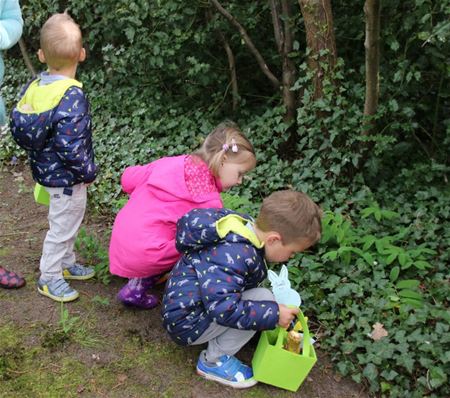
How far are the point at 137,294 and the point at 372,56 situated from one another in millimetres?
2291

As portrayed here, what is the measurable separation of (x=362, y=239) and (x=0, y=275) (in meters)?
2.38

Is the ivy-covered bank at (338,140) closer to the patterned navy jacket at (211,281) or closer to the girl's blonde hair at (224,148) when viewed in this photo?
the patterned navy jacket at (211,281)

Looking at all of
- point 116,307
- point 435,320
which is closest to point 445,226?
point 435,320

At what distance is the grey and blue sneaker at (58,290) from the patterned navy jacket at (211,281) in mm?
850

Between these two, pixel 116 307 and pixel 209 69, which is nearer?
pixel 116 307

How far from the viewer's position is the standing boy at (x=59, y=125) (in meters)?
2.72

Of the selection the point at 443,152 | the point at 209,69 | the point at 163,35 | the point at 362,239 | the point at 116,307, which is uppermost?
the point at 163,35

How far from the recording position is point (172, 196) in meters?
2.85

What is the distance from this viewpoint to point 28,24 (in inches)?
276

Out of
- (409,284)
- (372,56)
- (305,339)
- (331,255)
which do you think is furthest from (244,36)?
(305,339)

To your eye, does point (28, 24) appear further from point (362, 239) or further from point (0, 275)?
point (362, 239)

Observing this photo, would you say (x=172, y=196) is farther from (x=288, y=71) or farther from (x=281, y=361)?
(x=288, y=71)

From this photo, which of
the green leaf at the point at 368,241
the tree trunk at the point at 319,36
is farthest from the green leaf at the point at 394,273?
the tree trunk at the point at 319,36

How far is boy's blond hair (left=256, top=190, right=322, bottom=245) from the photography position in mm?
2383
